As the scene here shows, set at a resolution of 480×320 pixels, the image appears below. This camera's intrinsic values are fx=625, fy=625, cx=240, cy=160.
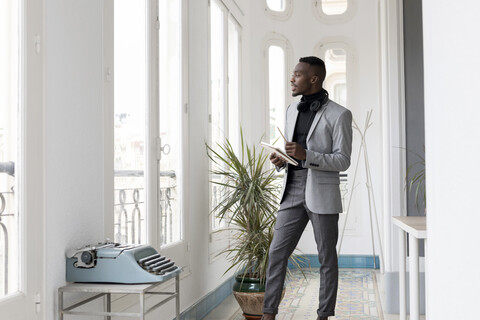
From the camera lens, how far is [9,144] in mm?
2268

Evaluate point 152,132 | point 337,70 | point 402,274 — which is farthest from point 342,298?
point 337,70

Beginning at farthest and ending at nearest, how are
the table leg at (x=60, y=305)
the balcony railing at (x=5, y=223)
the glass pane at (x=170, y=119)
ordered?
the glass pane at (x=170, y=119) < the table leg at (x=60, y=305) < the balcony railing at (x=5, y=223)

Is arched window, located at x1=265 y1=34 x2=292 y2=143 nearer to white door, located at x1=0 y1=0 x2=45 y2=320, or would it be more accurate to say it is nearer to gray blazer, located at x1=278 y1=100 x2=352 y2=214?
gray blazer, located at x1=278 y1=100 x2=352 y2=214

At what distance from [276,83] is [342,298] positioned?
2952 millimetres

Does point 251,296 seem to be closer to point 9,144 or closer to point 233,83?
point 233,83

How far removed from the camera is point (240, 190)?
4863 mm

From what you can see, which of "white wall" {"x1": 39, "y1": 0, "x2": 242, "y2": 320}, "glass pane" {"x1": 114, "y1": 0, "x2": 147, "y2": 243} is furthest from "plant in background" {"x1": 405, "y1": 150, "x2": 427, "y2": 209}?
"white wall" {"x1": 39, "y1": 0, "x2": 242, "y2": 320}

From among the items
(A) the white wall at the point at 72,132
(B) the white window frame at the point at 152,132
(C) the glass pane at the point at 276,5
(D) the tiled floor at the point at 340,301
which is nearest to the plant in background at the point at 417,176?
(D) the tiled floor at the point at 340,301

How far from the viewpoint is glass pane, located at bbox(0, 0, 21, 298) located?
2.22 meters

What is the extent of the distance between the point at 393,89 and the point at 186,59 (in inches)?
67.3

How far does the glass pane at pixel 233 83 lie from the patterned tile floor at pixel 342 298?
1537 mm

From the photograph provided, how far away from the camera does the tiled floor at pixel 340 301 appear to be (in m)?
4.76
